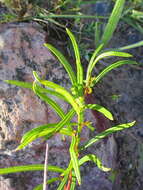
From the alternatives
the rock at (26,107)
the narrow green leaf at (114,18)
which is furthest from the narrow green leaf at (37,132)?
the narrow green leaf at (114,18)

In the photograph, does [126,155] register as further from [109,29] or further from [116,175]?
[109,29]

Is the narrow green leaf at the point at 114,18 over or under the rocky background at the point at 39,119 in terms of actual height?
over

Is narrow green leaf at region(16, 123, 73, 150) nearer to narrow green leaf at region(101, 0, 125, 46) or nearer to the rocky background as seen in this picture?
the rocky background

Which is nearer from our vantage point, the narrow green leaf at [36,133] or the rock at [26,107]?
the narrow green leaf at [36,133]

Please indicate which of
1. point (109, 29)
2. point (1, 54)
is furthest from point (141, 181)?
point (1, 54)

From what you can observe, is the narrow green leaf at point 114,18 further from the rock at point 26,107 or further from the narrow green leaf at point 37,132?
the narrow green leaf at point 37,132

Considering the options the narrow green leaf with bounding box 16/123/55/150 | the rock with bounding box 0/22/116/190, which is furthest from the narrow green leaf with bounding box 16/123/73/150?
the rock with bounding box 0/22/116/190

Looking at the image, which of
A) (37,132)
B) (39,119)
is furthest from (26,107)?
(37,132)

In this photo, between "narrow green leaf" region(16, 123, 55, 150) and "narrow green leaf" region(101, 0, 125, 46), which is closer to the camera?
"narrow green leaf" region(16, 123, 55, 150)
